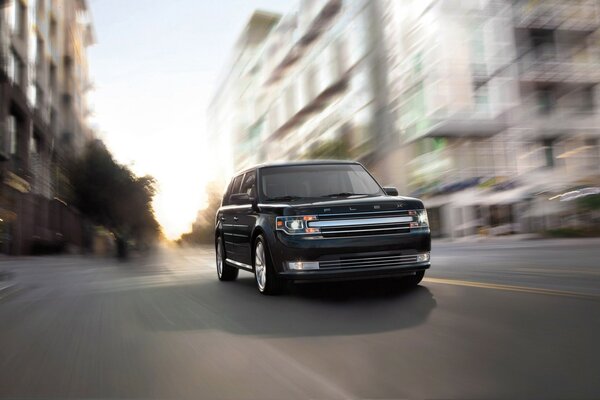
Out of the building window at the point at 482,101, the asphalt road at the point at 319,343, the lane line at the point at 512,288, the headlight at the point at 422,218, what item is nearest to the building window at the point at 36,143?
the building window at the point at 482,101

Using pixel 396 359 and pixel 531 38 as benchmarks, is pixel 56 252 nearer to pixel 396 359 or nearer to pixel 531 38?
pixel 531 38

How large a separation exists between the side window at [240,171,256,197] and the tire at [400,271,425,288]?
2.33 m

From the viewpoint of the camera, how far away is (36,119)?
35.4 meters

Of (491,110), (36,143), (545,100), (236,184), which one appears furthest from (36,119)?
(236,184)

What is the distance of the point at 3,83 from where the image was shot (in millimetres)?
26562

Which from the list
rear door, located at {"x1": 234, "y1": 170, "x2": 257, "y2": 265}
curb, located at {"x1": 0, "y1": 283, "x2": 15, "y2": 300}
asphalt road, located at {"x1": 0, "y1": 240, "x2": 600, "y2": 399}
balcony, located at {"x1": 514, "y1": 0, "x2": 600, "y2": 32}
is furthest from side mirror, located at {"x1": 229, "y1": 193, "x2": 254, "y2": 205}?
balcony, located at {"x1": 514, "y1": 0, "x2": 600, "y2": 32}

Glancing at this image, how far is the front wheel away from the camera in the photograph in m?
7.89

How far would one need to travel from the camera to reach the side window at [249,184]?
29.8ft

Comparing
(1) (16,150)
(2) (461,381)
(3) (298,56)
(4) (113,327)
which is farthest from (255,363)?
(3) (298,56)

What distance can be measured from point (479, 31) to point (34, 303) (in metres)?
30.6

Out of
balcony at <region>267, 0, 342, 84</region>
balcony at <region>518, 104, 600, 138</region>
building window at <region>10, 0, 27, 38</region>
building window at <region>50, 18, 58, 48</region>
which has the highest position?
balcony at <region>267, 0, 342, 84</region>

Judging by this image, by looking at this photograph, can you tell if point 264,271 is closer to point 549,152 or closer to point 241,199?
point 241,199

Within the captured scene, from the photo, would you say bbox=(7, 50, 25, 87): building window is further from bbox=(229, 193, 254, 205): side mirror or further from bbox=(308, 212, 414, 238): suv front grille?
bbox=(308, 212, 414, 238): suv front grille

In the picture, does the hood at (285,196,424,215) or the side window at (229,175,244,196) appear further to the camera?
the side window at (229,175,244,196)
